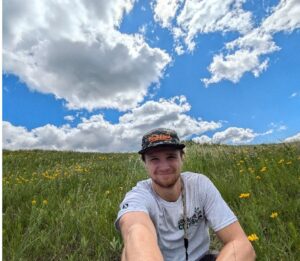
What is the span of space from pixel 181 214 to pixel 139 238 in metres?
0.75

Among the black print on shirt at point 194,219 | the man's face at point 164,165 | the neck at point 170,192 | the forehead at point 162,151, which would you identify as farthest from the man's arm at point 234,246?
the forehead at point 162,151

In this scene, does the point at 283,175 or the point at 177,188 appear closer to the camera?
the point at 177,188

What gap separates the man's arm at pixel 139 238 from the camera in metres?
3.28

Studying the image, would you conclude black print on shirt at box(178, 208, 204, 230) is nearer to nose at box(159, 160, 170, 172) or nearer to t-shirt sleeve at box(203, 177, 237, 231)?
t-shirt sleeve at box(203, 177, 237, 231)

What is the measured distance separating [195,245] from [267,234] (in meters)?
1.43

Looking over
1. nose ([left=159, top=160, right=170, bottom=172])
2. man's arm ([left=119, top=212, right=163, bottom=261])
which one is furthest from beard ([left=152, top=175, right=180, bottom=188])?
man's arm ([left=119, top=212, right=163, bottom=261])

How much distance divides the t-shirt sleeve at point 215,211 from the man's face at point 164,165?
1.14 ft

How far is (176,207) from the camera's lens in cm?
414

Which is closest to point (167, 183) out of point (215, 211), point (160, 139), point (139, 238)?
point (160, 139)

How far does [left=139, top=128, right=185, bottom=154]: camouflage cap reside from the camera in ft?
13.5

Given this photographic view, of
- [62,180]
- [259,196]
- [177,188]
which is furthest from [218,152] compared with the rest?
[177,188]

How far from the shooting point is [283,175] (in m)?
7.09

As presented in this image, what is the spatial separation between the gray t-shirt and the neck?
0.12ft

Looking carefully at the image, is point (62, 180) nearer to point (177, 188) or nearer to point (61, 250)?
point (61, 250)
